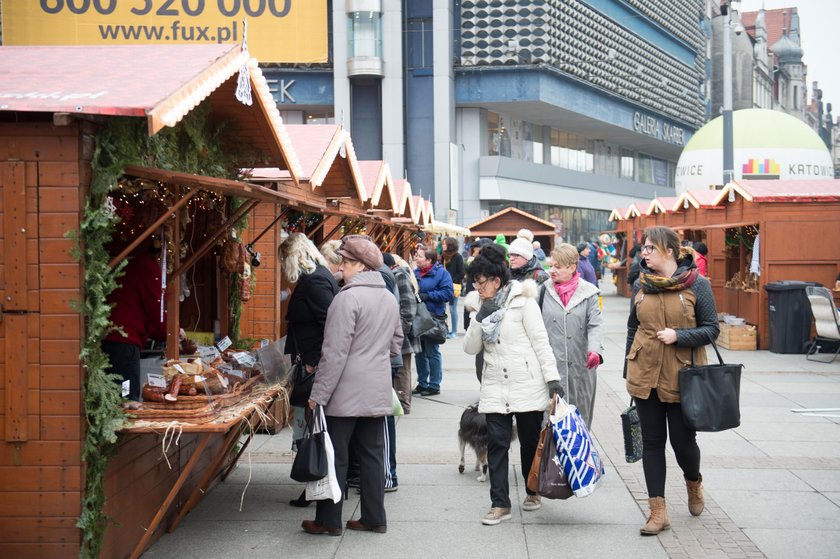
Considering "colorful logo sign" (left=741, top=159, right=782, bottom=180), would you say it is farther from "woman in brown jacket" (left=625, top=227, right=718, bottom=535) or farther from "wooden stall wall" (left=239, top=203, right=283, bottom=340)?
"woman in brown jacket" (left=625, top=227, right=718, bottom=535)

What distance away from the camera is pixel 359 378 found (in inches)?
238

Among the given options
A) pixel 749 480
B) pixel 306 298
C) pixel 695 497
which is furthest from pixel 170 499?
pixel 749 480

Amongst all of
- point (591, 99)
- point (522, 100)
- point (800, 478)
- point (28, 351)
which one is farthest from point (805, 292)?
point (591, 99)

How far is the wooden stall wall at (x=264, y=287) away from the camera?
10023 millimetres

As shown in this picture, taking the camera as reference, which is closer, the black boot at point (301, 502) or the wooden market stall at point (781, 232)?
the black boot at point (301, 502)

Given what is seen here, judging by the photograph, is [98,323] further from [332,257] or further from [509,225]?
[509,225]

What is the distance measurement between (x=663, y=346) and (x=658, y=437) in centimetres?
57

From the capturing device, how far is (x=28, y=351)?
4.98m

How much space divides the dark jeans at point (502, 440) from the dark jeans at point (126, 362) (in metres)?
2.19

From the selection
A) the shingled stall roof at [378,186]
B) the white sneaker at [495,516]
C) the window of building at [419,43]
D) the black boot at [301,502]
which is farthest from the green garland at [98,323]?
the window of building at [419,43]

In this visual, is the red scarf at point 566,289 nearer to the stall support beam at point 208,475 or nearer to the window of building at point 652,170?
the stall support beam at point 208,475

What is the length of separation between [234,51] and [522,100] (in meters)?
36.5

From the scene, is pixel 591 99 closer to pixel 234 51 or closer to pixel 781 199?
pixel 781 199

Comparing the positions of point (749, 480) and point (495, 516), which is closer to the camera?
point (495, 516)
